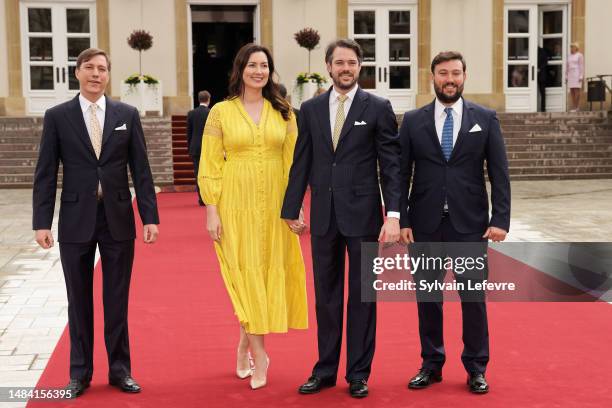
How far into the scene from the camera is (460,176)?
5.42m

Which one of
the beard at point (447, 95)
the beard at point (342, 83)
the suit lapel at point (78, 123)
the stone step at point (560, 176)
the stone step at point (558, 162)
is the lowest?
the stone step at point (560, 176)

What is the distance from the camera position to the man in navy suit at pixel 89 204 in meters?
5.39

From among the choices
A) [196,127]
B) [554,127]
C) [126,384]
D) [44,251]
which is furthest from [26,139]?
[126,384]

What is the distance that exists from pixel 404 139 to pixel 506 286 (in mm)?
3707

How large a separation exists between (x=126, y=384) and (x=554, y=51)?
2132 cm

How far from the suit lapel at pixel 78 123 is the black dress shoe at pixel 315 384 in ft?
5.02

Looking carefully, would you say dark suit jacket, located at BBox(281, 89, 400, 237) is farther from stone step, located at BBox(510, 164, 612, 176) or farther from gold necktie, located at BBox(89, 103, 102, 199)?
stone step, located at BBox(510, 164, 612, 176)

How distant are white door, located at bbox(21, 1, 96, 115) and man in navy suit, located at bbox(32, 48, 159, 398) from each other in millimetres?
18768

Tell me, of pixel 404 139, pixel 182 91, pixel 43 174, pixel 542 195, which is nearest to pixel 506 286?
pixel 404 139

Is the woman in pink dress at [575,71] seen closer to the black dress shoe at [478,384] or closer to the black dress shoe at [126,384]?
the black dress shoe at [478,384]

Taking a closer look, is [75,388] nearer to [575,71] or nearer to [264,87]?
[264,87]

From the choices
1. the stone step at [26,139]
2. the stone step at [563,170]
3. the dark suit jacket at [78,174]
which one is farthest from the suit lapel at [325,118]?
the stone step at [563,170]

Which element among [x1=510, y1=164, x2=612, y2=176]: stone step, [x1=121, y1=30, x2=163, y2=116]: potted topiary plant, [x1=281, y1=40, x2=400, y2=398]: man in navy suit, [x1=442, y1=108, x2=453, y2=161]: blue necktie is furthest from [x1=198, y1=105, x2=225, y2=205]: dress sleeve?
[x1=121, y1=30, x2=163, y2=116]: potted topiary plant

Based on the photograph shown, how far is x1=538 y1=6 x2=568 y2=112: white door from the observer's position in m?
25.0
